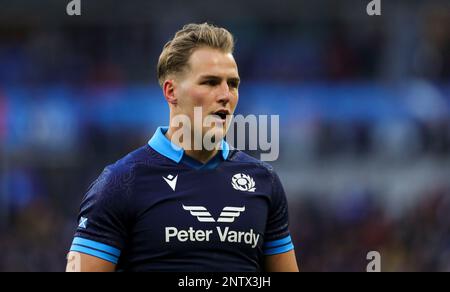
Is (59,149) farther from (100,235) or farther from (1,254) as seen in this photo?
(100,235)

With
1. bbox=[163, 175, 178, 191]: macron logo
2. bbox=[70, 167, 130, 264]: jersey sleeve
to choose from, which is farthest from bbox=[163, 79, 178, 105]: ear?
bbox=[70, 167, 130, 264]: jersey sleeve

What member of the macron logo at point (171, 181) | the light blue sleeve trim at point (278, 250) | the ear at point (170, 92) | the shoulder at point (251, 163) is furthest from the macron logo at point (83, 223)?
the light blue sleeve trim at point (278, 250)

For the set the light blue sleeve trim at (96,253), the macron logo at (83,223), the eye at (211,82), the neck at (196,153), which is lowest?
the light blue sleeve trim at (96,253)

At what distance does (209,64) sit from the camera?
189 inches

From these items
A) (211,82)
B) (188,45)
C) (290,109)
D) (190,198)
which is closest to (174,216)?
(190,198)

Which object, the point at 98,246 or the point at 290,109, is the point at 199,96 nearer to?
the point at 98,246

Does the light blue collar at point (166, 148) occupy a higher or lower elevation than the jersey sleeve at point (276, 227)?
higher

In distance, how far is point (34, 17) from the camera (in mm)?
18359

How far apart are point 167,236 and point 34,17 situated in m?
14.4

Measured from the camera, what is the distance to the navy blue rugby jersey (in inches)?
181

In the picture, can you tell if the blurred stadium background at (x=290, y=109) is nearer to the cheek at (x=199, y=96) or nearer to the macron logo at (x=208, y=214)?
the macron logo at (x=208, y=214)

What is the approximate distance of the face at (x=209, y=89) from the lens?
4.79 meters

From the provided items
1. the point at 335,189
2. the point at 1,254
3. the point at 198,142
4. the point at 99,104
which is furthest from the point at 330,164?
the point at 198,142

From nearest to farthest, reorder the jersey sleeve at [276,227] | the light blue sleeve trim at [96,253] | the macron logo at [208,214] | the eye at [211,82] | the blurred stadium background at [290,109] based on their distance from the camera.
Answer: the light blue sleeve trim at [96,253] < the macron logo at [208,214] < the eye at [211,82] < the jersey sleeve at [276,227] < the blurred stadium background at [290,109]
